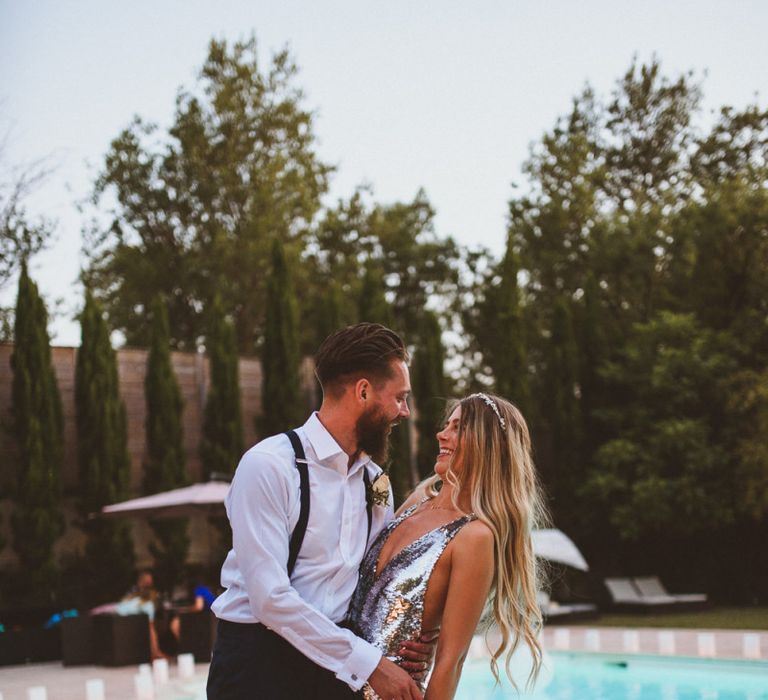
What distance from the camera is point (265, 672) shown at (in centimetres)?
251

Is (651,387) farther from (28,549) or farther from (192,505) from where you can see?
(28,549)

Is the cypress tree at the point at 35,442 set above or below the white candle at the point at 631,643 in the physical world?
above

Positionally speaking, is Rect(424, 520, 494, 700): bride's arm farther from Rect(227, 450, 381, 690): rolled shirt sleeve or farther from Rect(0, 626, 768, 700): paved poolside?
Rect(0, 626, 768, 700): paved poolside

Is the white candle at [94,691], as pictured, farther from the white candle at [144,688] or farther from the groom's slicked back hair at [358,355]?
the groom's slicked back hair at [358,355]

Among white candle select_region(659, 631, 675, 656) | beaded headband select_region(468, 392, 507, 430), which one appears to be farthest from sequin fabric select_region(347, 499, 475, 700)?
white candle select_region(659, 631, 675, 656)

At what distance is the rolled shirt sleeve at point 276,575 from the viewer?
243 cm

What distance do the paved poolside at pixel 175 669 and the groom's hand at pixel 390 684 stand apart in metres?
8.14

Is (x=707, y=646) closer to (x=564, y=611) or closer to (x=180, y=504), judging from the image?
(x=564, y=611)

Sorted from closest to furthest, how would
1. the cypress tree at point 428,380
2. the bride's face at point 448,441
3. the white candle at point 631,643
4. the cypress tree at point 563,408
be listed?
the bride's face at point 448,441 < the white candle at point 631,643 < the cypress tree at point 428,380 < the cypress tree at point 563,408

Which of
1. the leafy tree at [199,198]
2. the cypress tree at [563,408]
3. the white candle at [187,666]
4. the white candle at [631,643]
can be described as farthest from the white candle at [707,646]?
the leafy tree at [199,198]

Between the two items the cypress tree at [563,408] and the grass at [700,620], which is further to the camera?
the cypress tree at [563,408]

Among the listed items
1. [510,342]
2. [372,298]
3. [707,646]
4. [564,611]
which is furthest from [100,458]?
[707,646]

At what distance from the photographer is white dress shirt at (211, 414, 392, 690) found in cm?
243

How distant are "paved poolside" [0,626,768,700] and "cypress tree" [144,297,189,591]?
4.55 metres
